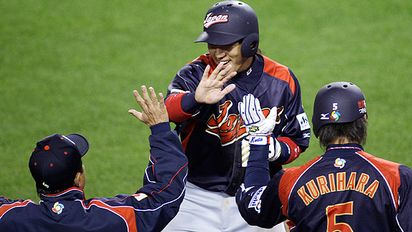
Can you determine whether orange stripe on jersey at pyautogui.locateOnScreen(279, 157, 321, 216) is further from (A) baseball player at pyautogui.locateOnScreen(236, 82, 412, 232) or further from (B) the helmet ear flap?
(B) the helmet ear flap

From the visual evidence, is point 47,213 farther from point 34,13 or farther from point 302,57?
point 34,13

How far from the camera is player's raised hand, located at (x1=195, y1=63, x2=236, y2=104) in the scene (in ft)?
18.7

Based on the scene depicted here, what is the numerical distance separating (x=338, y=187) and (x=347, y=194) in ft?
0.20

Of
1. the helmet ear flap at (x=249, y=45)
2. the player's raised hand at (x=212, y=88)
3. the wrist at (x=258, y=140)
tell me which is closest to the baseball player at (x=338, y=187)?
the wrist at (x=258, y=140)

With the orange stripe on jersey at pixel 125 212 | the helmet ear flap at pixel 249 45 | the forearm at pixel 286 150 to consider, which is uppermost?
the helmet ear flap at pixel 249 45

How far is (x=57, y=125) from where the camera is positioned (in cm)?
956

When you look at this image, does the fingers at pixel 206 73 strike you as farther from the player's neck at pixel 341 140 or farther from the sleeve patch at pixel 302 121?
the player's neck at pixel 341 140

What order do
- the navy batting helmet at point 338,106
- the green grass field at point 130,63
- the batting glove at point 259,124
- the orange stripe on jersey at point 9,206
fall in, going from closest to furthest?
the orange stripe on jersey at point 9,206
the navy batting helmet at point 338,106
the batting glove at point 259,124
the green grass field at point 130,63

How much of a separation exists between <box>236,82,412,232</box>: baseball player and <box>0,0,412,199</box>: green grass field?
3.73 metres

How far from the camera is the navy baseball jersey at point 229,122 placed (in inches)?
242

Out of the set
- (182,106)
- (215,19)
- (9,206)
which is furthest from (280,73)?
(9,206)

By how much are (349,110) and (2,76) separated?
6515mm

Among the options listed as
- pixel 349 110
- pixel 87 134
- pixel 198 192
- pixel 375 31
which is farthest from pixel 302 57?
pixel 349 110

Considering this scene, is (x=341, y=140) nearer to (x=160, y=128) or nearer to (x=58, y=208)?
(x=160, y=128)
